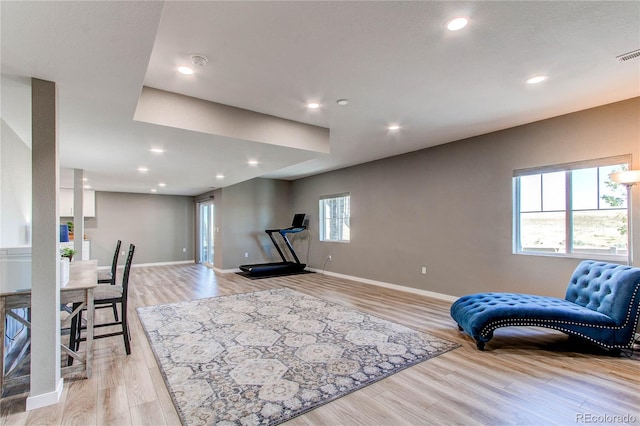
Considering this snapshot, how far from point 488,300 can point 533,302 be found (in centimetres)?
41

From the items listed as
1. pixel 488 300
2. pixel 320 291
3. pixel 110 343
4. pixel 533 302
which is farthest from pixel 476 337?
pixel 110 343

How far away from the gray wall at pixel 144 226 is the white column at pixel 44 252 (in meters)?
7.70

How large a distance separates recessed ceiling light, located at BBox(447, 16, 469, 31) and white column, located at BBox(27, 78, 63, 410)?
2819 mm

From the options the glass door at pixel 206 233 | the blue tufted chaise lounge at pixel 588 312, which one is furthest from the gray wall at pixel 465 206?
the glass door at pixel 206 233

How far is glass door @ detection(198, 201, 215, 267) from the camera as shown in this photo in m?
8.98

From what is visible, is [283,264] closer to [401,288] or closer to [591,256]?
[401,288]

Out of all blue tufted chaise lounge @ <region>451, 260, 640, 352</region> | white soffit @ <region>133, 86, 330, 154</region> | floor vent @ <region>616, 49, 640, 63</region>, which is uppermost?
floor vent @ <region>616, 49, 640, 63</region>

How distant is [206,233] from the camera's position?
940cm

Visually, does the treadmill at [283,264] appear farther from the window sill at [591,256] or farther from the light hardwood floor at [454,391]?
the window sill at [591,256]

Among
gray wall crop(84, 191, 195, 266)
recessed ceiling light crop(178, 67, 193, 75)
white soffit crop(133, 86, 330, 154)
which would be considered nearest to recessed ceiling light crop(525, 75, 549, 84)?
white soffit crop(133, 86, 330, 154)

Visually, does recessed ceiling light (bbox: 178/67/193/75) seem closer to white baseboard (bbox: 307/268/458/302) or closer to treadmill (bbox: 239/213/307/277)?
white baseboard (bbox: 307/268/458/302)

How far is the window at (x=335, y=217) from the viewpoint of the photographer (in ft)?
23.6

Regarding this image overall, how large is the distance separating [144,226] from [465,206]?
897 centimetres

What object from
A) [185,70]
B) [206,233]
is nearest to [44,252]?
[185,70]
